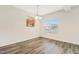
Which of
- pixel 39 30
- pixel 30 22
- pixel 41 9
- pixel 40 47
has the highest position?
pixel 41 9

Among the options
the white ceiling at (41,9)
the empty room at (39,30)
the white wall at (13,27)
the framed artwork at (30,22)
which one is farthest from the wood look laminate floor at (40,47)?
the white ceiling at (41,9)

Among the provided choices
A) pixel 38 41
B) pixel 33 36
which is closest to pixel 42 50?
pixel 38 41

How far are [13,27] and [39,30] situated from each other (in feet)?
1.88

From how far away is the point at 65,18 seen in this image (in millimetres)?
1950

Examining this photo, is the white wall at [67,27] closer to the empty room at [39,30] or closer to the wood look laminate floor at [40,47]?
the empty room at [39,30]

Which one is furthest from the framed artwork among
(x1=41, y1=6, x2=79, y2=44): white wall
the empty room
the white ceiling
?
A: (x1=41, y1=6, x2=79, y2=44): white wall

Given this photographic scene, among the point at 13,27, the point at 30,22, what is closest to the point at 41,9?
the point at 30,22

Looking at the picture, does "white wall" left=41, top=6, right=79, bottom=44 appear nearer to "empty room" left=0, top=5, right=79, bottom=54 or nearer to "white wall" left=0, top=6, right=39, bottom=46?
"empty room" left=0, top=5, right=79, bottom=54

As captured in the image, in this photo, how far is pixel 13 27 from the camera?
75.7 inches

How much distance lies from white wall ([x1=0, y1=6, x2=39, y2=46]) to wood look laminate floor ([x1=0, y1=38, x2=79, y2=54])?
0.11 metres

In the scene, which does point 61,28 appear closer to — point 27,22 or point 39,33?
point 39,33

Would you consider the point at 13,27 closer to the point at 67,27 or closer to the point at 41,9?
the point at 41,9
